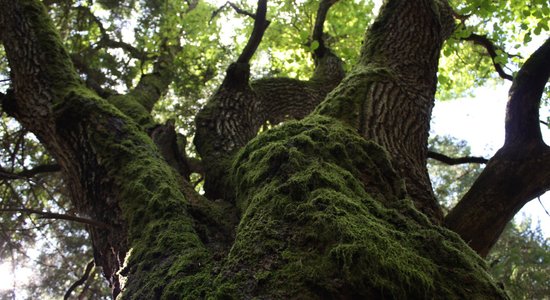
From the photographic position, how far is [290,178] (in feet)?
6.24

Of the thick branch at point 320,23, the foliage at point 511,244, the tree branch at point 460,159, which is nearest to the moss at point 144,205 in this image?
the tree branch at point 460,159

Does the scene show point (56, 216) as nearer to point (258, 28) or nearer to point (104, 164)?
point (104, 164)

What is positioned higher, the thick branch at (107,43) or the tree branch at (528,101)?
the thick branch at (107,43)

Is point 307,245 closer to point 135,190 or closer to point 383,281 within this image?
point 383,281

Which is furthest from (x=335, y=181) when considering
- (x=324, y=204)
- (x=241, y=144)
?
(x=241, y=144)

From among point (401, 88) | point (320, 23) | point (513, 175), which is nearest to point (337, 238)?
point (513, 175)

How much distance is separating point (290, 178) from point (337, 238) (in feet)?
1.61

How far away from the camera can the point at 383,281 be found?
4.39 feet

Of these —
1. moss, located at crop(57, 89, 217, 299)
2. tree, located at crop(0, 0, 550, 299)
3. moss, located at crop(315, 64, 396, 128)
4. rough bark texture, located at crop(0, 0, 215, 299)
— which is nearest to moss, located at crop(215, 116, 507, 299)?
tree, located at crop(0, 0, 550, 299)

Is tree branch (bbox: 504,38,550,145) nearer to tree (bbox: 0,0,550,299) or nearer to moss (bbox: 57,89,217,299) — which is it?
tree (bbox: 0,0,550,299)

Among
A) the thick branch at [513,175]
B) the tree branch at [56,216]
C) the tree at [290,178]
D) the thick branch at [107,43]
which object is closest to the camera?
the tree at [290,178]

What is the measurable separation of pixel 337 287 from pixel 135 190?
5.11ft

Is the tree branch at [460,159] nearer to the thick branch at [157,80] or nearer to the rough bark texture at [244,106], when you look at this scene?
the rough bark texture at [244,106]

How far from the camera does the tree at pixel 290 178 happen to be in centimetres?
148
